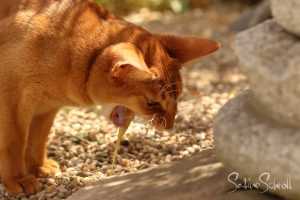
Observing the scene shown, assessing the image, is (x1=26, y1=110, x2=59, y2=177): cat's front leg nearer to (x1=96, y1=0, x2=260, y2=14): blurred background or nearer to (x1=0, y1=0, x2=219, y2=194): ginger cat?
(x1=0, y1=0, x2=219, y2=194): ginger cat

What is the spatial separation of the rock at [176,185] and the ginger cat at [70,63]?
26 centimetres

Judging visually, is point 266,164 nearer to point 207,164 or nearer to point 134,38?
point 207,164

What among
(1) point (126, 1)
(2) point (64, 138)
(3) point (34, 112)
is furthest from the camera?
(1) point (126, 1)

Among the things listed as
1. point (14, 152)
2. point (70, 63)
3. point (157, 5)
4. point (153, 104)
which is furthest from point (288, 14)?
point (157, 5)

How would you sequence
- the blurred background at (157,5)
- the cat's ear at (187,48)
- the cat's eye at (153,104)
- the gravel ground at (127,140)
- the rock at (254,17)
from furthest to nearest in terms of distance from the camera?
the blurred background at (157,5) < the rock at (254,17) < the gravel ground at (127,140) < the cat's ear at (187,48) < the cat's eye at (153,104)

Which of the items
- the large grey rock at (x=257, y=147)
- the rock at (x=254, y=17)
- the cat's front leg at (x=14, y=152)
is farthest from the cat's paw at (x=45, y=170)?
the rock at (x=254, y=17)

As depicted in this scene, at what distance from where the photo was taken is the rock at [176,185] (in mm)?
2816

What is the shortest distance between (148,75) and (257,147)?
0.60 meters

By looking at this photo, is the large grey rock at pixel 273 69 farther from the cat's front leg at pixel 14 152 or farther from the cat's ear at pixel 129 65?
the cat's front leg at pixel 14 152

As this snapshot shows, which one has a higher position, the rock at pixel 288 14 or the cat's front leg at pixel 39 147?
the rock at pixel 288 14

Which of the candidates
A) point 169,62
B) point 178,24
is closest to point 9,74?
point 169,62

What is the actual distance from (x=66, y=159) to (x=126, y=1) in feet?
13.3

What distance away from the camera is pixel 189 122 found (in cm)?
431

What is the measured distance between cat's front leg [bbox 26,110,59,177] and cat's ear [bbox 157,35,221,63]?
781 mm
